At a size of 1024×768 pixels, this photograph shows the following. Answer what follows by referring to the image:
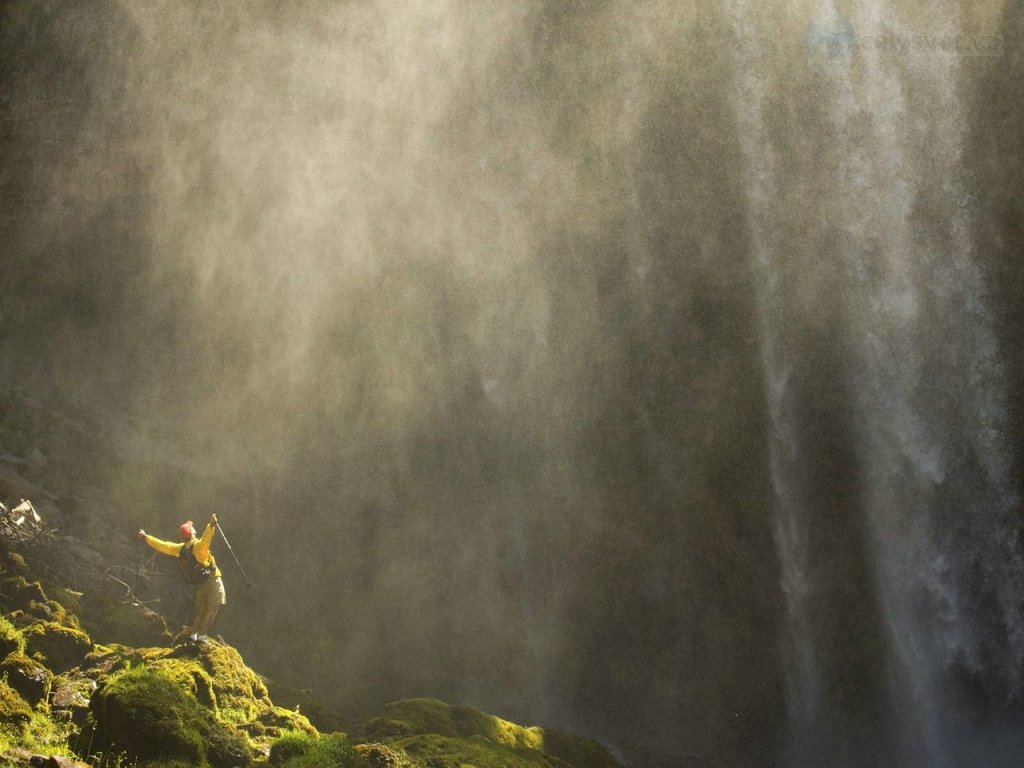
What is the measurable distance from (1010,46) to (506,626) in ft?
46.7

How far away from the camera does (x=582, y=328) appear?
18.4 m

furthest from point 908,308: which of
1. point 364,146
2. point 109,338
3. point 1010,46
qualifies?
point 109,338

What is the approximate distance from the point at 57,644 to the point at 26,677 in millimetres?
1252

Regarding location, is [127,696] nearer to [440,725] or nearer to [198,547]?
[198,547]

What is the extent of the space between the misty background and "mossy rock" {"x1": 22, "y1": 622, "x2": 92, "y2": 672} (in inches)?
240

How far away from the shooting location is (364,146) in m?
18.4

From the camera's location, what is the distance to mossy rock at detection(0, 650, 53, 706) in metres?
8.28

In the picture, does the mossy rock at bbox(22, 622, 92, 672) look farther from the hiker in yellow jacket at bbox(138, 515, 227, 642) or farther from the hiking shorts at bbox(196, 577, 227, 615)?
the hiking shorts at bbox(196, 577, 227, 615)

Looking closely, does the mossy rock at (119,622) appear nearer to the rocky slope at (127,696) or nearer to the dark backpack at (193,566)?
the rocky slope at (127,696)

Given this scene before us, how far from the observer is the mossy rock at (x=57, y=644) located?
368 inches

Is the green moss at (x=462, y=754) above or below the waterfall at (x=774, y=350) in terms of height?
below

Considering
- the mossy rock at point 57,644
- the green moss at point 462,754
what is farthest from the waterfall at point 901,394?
the mossy rock at point 57,644

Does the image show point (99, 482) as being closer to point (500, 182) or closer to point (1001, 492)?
point (500, 182)

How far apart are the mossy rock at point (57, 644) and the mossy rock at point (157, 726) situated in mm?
1820
